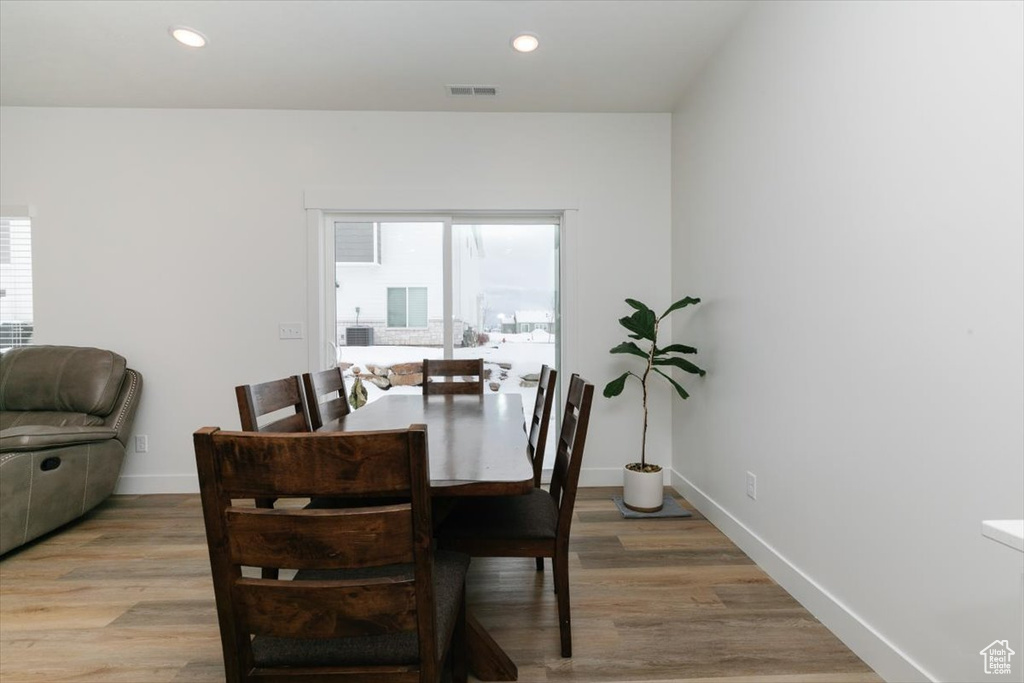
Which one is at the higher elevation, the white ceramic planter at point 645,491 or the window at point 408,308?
the window at point 408,308

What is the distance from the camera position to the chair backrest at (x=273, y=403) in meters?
1.54

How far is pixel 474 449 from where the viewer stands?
1424 millimetres

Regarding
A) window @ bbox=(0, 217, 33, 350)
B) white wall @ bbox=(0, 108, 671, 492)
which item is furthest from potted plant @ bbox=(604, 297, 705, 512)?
window @ bbox=(0, 217, 33, 350)

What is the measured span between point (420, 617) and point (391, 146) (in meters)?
3.22

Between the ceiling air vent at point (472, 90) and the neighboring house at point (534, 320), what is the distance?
152cm

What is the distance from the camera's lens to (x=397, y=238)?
3.51m

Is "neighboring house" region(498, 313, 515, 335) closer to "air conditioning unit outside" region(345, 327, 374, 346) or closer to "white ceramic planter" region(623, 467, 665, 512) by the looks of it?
"air conditioning unit outside" region(345, 327, 374, 346)

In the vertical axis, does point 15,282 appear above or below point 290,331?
above

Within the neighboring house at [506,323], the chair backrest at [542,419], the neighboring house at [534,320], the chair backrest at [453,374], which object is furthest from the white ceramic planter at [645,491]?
the neighboring house at [506,323]

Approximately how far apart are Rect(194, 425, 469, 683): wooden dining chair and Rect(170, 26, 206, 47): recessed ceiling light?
2.66m

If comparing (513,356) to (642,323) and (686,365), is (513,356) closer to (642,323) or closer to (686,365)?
(642,323)

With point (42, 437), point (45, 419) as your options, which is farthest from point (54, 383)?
point (42, 437)

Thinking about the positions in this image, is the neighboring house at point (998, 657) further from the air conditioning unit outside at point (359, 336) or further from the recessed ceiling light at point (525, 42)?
the air conditioning unit outside at point (359, 336)

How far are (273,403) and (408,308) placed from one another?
1868 millimetres
